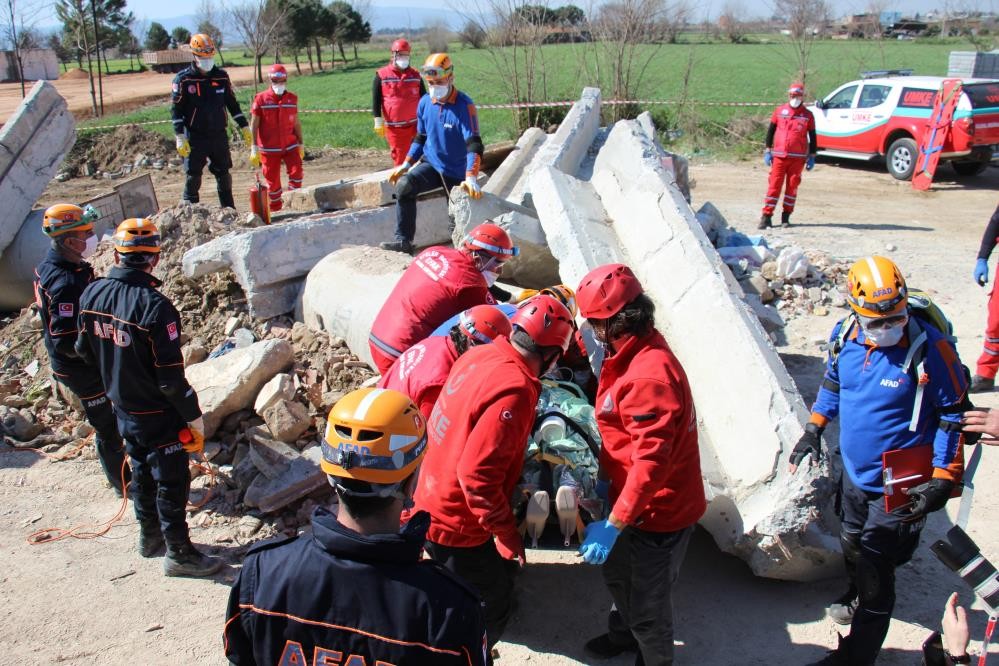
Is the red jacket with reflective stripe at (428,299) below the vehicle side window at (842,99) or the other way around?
below

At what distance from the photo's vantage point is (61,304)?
5.14 meters

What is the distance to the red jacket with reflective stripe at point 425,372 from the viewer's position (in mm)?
3943

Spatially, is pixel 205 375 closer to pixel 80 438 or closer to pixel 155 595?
pixel 80 438

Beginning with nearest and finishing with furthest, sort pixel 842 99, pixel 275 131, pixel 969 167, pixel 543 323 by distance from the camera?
pixel 543 323
pixel 275 131
pixel 969 167
pixel 842 99

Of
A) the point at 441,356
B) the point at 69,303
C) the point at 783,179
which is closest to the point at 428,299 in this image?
the point at 441,356

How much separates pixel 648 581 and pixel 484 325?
146cm

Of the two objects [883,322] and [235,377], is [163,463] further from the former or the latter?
[883,322]

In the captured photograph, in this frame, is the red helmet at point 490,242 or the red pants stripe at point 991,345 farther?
the red pants stripe at point 991,345

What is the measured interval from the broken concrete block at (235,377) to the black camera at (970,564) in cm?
433

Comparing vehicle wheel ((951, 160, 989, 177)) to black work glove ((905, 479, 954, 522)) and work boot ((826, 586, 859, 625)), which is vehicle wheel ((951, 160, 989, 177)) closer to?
work boot ((826, 586, 859, 625))

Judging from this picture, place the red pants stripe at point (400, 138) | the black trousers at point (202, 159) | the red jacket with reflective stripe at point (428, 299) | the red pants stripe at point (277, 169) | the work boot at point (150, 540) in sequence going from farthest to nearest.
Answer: the red pants stripe at point (400, 138)
the red pants stripe at point (277, 169)
the black trousers at point (202, 159)
the red jacket with reflective stripe at point (428, 299)
the work boot at point (150, 540)

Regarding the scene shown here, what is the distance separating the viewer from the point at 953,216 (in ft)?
40.0

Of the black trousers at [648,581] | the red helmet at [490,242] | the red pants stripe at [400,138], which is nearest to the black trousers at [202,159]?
the red pants stripe at [400,138]

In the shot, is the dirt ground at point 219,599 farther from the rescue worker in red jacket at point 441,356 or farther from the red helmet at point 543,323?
the red helmet at point 543,323
